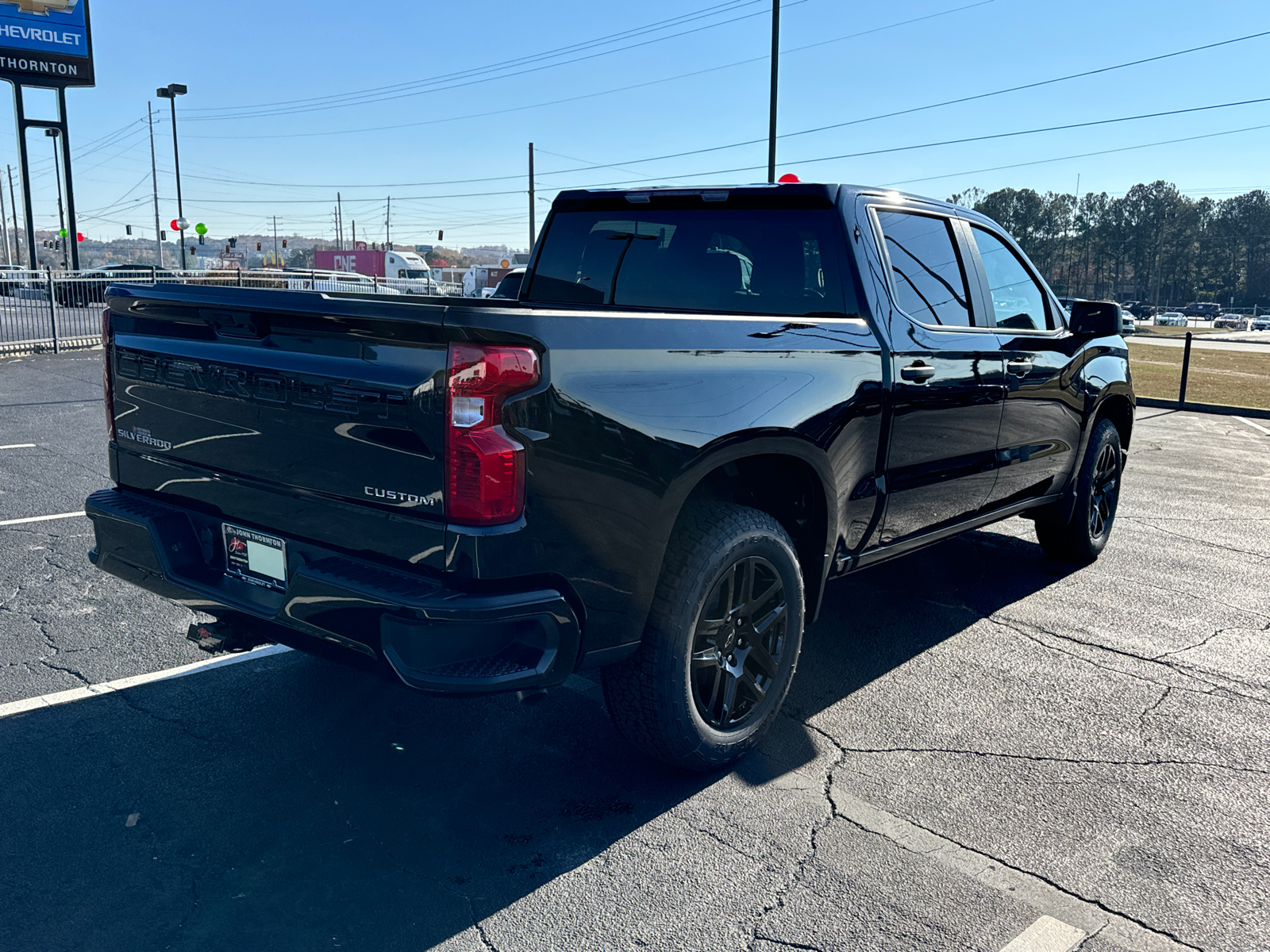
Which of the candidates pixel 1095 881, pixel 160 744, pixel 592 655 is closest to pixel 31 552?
pixel 160 744

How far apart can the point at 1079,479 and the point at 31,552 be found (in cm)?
596

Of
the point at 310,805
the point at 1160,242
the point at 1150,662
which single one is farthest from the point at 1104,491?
the point at 1160,242

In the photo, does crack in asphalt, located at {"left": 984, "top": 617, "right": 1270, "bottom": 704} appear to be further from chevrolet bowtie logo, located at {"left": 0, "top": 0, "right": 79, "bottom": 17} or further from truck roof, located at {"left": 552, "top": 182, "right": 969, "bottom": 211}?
chevrolet bowtie logo, located at {"left": 0, "top": 0, "right": 79, "bottom": 17}

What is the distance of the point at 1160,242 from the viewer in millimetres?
145375

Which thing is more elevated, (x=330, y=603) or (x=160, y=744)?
(x=330, y=603)

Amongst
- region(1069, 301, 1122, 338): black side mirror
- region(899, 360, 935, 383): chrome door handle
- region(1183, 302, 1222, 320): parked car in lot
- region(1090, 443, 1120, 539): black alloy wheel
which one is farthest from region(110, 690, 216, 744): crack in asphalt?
region(1183, 302, 1222, 320): parked car in lot

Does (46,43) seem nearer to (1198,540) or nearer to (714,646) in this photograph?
(1198,540)

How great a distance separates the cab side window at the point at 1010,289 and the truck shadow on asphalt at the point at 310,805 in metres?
1.91

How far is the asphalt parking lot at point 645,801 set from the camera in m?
2.62

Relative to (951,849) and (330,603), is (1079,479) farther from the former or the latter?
(330,603)

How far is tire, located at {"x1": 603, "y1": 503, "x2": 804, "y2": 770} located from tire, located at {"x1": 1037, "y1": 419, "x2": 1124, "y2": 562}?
3039 millimetres

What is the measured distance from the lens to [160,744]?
3.50 meters

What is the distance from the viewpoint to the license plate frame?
3021 millimetres

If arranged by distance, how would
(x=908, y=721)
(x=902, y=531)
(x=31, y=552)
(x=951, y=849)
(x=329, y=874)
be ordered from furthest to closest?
(x=31, y=552) < (x=902, y=531) < (x=908, y=721) < (x=951, y=849) < (x=329, y=874)
